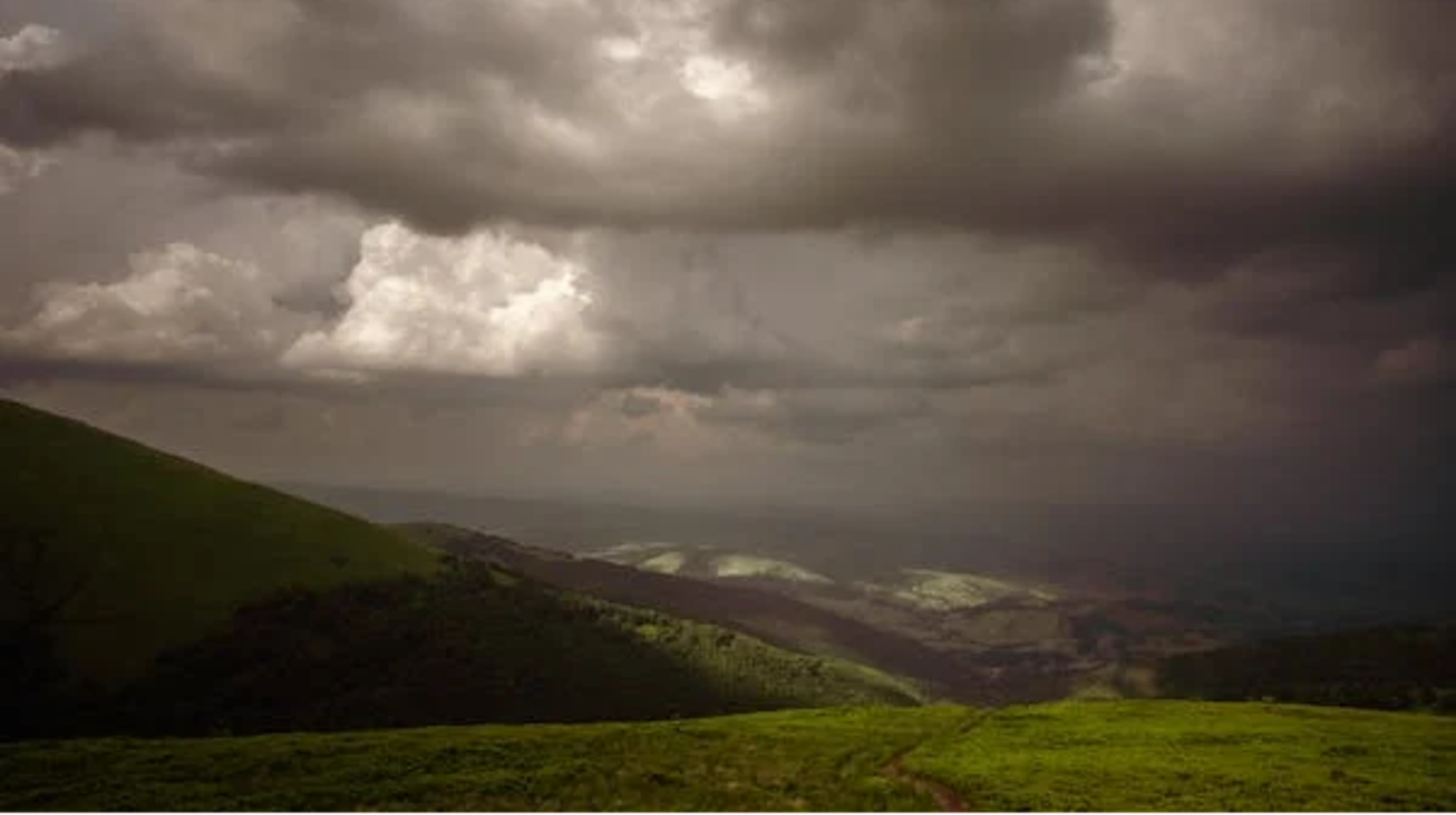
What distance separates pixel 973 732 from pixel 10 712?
208m

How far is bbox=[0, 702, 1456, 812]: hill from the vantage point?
150 feet

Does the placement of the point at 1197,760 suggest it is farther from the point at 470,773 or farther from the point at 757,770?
the point at 470,773

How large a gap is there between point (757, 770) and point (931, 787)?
10.8 meters

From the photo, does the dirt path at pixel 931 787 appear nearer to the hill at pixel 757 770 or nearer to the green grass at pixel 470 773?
the hill at pixel 757 770

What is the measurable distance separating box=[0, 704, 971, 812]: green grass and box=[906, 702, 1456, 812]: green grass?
743cm

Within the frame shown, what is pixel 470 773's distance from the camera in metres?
50.5

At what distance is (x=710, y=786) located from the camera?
47.0m

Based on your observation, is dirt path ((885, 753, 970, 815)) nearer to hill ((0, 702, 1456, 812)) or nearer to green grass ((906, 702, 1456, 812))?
hill ((0, 702, 1456, 812))

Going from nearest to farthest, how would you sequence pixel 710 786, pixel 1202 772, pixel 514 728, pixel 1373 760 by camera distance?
1. pixel 710 786
2. pixel 1202 772
3. pixel 1373 760
4. pixel 514 728

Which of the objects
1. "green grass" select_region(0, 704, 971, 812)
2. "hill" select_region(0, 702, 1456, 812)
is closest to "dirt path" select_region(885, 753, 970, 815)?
"hill" select_region(0, 702, 1456, 812)

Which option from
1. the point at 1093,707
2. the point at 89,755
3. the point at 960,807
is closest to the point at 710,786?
the point at 960,807

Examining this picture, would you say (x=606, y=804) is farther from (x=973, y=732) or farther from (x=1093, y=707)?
(x=1093, y=707)

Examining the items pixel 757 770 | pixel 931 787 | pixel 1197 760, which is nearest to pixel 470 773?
pixel 757 770

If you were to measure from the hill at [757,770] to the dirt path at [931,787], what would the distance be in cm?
22
